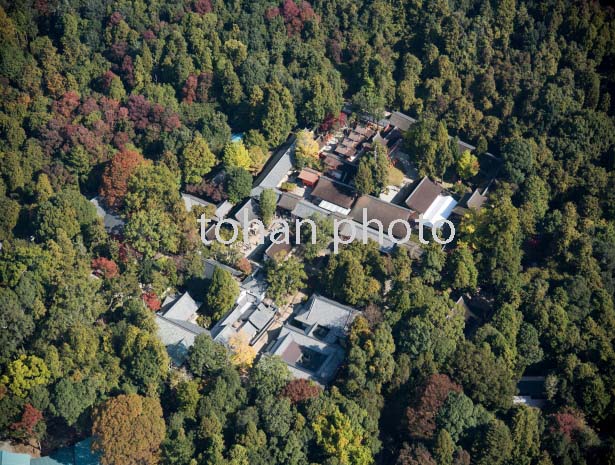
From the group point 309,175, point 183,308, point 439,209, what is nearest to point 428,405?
point 183,308

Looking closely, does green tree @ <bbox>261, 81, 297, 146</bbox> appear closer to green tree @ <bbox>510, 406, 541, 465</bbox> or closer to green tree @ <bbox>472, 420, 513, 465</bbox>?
green tree @ <bbox>510, 406, 541, 465</bbox>

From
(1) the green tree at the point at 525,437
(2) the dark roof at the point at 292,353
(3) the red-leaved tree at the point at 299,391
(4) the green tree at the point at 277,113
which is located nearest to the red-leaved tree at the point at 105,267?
(2) the dark roof at the point at 292,353

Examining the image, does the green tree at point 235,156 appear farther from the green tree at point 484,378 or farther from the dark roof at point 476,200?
the green tree at point 484,378

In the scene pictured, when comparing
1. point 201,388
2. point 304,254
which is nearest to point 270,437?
point 201,388

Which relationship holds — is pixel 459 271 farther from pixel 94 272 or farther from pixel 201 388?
pixel 94 272

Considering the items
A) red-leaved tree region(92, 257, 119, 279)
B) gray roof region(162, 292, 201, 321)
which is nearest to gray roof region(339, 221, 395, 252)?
gray roof region(162, 292, 201, 321)
